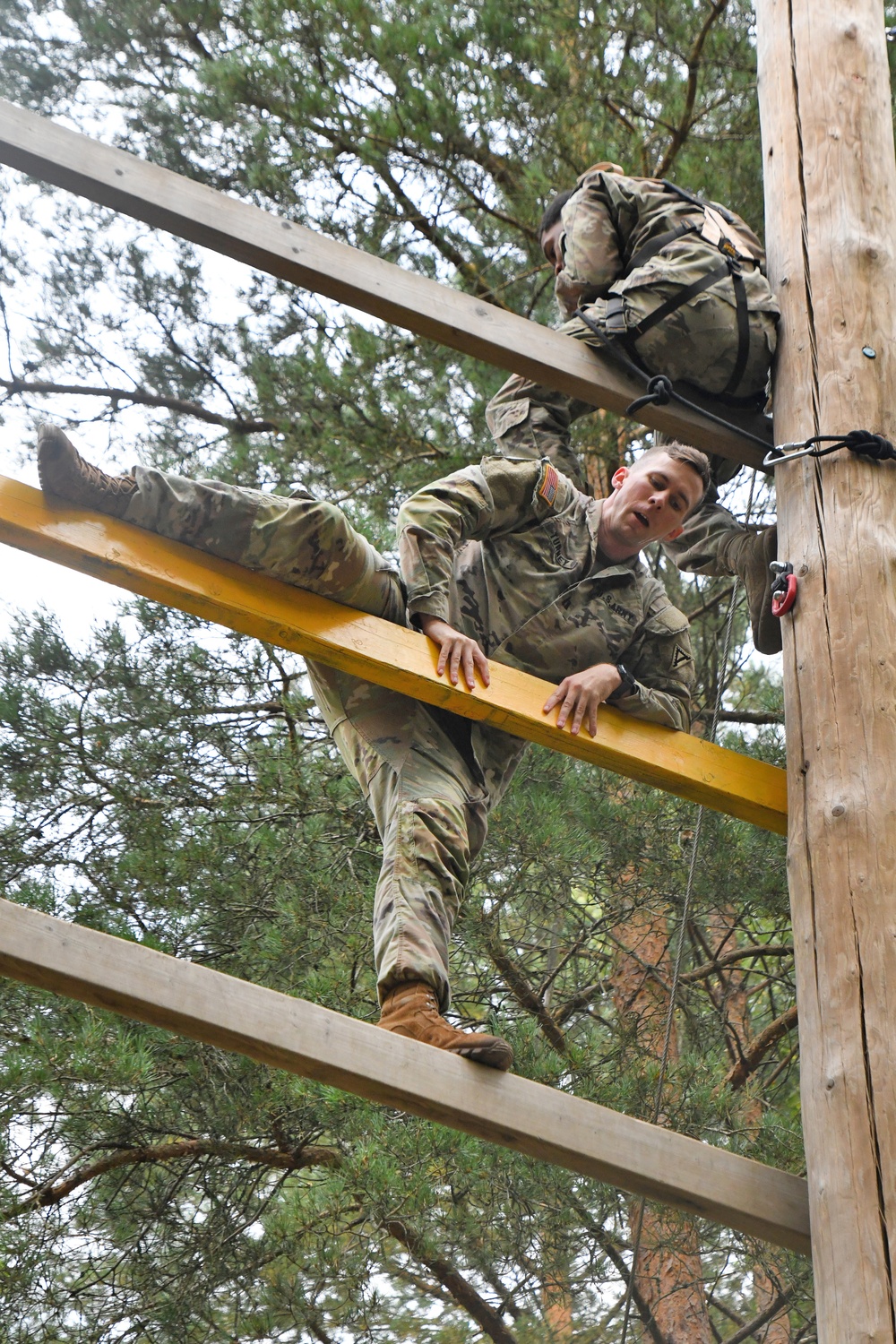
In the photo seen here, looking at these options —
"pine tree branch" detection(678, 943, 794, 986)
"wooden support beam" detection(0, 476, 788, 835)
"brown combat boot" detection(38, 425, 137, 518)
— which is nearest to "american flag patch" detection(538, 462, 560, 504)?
"wooden support beam" detection(0, 476, 788, 835)

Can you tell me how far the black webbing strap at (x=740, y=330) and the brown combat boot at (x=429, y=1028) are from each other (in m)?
1.35

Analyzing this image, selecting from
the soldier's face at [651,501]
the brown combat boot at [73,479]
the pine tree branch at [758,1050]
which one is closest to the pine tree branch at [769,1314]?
the pine tree branch at [758,1050]

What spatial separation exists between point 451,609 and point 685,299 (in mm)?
782

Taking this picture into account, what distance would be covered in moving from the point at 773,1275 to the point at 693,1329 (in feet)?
1.46

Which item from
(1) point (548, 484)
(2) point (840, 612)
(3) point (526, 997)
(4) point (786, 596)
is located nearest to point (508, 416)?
(1) point (548, 484)

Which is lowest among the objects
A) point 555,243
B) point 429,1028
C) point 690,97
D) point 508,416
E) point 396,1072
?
point 396,1072

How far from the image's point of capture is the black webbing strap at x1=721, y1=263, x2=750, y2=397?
10.0 ft

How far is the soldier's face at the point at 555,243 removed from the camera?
373 centimetres

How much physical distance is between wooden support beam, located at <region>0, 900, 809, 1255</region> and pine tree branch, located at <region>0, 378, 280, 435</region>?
156 inches

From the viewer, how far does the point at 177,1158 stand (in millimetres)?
4828

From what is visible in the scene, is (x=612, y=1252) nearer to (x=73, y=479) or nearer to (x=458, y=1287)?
A: (x=458, y=1287)

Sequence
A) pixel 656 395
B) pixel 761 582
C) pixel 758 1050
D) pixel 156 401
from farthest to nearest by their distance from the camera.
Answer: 1. pixel 156 401
2. pixel 758 1050
3. pixel 761 582
4. pixel 656 395

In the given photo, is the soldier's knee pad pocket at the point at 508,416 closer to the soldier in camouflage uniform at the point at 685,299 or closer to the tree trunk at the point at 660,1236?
the soldier in camouflage uniform at the point at 685,299

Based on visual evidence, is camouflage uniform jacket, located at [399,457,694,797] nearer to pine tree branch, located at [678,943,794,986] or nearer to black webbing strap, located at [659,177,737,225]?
black webbing strap, located at [659,177,737,225]
